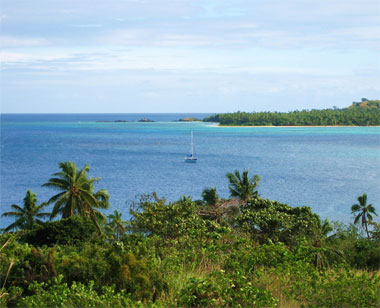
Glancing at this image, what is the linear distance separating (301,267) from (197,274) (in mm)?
1344

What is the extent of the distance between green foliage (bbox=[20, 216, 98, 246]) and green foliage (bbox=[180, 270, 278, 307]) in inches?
521

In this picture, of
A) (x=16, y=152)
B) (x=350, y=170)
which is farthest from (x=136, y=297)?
(x=16, y=152)

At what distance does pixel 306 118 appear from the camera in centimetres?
18100

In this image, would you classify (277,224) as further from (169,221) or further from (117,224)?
(117,224)

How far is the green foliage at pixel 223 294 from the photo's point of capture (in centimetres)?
511

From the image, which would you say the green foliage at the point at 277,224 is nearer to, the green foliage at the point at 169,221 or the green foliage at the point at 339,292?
the green foliage at the point at 169,221

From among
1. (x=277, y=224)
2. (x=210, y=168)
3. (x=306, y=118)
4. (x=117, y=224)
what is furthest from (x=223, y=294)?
(x=306, y=118)

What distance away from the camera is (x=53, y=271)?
6.04 m

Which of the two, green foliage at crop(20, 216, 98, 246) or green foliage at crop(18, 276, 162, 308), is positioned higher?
green foliage at crop(18, 276, 162, 308)

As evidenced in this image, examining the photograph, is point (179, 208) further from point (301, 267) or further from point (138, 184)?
point (138, 184)

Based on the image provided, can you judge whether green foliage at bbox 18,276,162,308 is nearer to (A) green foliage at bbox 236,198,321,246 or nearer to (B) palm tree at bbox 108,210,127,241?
(A) green foliage at bbox 236,198,321,246

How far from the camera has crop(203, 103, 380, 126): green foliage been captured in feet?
558

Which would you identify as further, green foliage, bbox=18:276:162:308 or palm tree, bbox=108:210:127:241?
palm tree, bbox=108:210:127:241

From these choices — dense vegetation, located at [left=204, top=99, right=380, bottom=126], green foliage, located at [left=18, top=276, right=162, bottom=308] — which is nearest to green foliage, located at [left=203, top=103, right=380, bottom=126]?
dense vegetation, located at [left=204, top=99, right=380, bottom=126]
